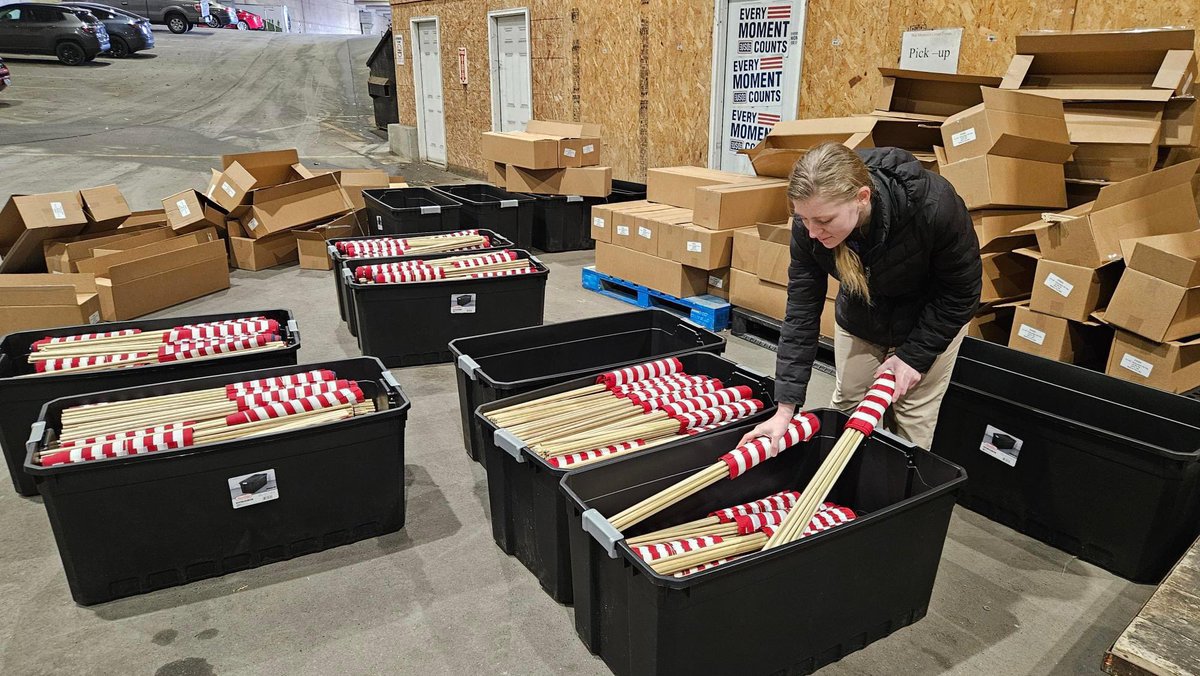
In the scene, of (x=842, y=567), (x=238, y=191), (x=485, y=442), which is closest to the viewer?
(x=842, y=567)

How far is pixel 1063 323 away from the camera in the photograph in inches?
131

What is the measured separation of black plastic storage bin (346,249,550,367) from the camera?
4.23 meters

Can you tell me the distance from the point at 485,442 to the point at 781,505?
107 centimetres

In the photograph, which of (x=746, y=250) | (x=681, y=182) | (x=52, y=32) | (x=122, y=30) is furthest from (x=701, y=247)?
(x=122, y=30)

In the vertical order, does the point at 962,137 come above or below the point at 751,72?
below

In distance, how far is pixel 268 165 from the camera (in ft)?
21.1

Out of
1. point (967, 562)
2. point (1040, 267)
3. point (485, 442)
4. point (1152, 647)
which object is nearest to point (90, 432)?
point (485, 442)

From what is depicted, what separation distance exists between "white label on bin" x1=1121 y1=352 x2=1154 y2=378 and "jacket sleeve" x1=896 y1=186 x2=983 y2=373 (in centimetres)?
135

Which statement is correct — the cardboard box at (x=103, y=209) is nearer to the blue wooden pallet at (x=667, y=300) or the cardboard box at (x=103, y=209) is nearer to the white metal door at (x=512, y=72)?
the blue wooden pallet at (x=667, y=300)

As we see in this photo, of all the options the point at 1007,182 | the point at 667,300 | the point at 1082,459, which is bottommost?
the point at 667,300

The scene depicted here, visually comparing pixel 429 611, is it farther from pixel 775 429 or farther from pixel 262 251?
pixel 262 251

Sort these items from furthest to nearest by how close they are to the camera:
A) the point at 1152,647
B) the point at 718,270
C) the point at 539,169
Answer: the point at 539,169 < the point at 718,270 < the point at 1152,647

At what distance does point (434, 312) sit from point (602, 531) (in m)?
2.74

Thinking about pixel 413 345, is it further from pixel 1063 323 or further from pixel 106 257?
pixel 1063 323
